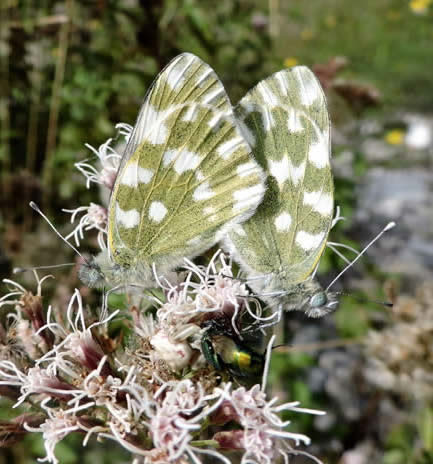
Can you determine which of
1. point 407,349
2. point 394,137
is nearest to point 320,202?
point 407,349

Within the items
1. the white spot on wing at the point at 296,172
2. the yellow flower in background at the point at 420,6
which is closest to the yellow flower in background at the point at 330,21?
the yellow flower in background at the point at 420,6

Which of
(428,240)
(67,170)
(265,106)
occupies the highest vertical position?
(265,106)

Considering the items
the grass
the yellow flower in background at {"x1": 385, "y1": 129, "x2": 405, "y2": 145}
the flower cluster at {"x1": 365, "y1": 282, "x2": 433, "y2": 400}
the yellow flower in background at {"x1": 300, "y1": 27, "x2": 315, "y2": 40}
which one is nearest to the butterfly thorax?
the flower cluster at {"x1": 365, "y1": 282, "x2": 433, "y2": 400}

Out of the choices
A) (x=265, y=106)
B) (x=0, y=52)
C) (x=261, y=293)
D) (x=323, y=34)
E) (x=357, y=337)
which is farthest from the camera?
(x=323, y=34)

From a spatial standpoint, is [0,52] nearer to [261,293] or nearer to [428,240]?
[261,293]

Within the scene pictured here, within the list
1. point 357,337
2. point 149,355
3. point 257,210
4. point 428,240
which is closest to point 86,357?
point 149,355

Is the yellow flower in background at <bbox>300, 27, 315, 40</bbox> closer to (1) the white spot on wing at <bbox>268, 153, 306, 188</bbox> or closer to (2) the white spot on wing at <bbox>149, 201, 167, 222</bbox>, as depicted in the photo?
(1) the white spot on wing at <bbox>268, 153, 306, 188</bbox>

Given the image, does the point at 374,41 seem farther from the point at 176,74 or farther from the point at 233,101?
the point at 176,74
